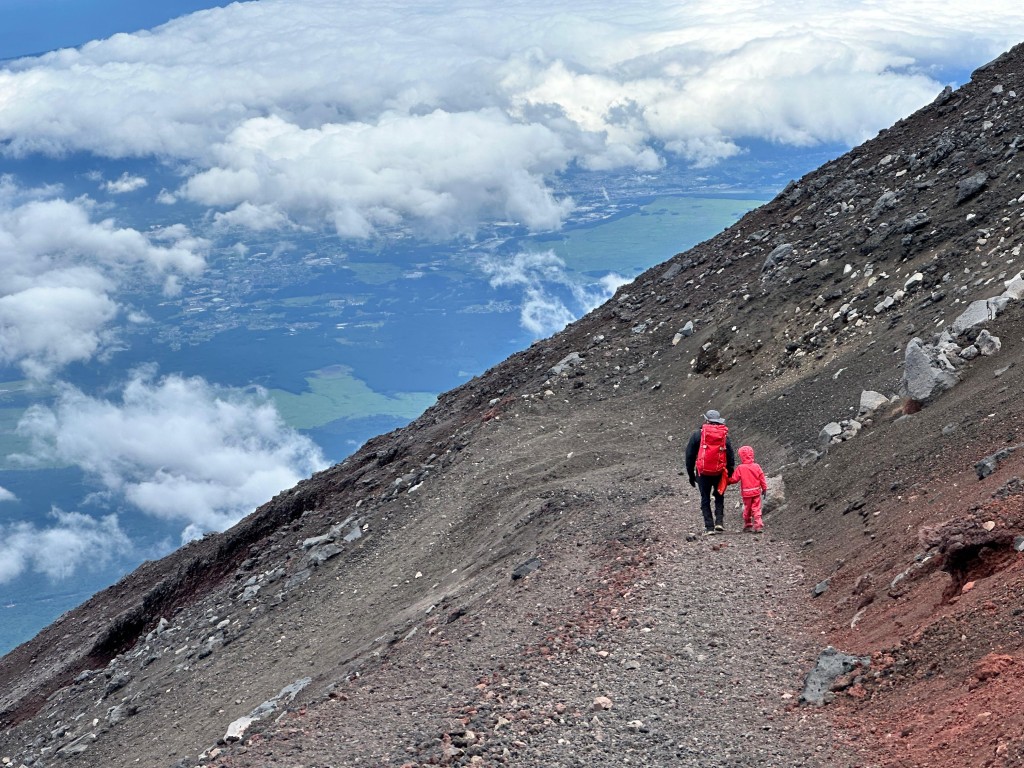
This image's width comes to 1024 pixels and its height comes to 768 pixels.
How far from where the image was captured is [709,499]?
13.5 m

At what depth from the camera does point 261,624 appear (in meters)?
19.4

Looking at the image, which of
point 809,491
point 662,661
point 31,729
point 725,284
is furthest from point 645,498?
point 31,729

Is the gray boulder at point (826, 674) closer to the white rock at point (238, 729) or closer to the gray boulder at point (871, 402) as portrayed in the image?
the white rock at point (238, 729)

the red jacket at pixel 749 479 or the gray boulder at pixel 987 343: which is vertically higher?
the gray boulder at pixel 987 343

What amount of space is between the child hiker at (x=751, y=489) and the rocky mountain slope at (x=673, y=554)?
0.32 m

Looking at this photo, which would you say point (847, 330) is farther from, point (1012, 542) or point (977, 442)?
point (1012, 542)

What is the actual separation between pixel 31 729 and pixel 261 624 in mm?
6308

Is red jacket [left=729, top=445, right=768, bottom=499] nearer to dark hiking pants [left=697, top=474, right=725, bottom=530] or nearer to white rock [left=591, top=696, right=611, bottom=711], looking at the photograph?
dark hiking pants [left=697, top=474, right=725, bottom=530]

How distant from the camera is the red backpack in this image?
43.9 feet

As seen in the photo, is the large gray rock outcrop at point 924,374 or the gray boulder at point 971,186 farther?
the gray boulder at point 971,186

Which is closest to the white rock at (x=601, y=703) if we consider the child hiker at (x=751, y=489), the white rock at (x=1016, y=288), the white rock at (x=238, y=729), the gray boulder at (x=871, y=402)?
the white rock at (x=238, y=729)

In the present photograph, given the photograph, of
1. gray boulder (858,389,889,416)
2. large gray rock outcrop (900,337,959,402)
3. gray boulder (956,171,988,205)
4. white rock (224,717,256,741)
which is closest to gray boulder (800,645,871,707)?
white rock (224,717,256,741)

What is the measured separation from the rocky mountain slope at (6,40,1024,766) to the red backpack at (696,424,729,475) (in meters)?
0.95

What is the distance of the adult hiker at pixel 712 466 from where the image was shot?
13391 mm
